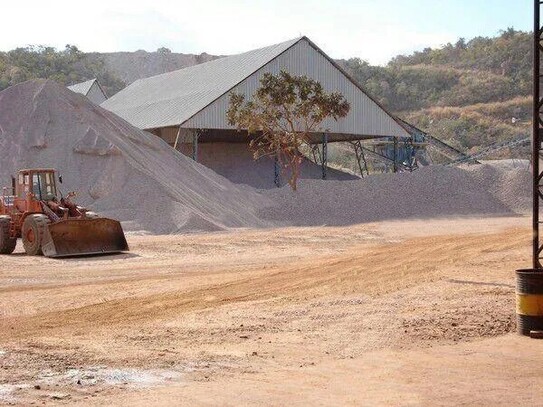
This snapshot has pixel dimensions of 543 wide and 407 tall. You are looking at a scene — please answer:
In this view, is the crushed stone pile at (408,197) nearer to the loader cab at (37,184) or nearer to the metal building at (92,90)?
the loader cab at (37,184)

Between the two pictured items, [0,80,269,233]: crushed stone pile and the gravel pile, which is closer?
[0,80,269,233]: crushed stone pile

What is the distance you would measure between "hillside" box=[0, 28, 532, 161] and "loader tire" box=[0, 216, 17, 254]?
250 ft

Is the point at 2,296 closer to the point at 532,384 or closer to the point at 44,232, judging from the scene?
the point at 44,232

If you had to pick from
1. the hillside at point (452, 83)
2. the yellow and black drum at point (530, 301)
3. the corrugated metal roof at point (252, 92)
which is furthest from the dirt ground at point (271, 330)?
the hillside at point (452, 83)

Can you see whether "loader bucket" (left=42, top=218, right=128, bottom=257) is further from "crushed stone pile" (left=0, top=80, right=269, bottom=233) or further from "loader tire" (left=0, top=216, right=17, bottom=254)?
"crushed stone pile" (left=0, top=80, right=269, bottom=233)

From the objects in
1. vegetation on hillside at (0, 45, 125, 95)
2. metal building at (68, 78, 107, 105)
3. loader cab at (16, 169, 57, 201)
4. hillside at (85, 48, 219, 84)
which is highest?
hillside at (85, 48, 219, 84)

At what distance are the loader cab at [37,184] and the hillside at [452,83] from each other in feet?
247

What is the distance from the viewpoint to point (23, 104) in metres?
38.8

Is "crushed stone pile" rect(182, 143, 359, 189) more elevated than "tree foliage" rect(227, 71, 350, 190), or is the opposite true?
"tree foliage" rect(227, 71, 350, 190)

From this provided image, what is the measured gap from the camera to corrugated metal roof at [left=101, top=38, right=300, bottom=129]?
161ft

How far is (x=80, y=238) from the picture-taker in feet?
73.5

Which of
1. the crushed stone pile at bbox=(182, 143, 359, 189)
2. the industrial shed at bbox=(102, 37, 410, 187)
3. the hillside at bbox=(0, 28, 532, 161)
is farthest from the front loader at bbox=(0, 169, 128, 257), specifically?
the hillside at bbox=(0, 28, 532, 161)

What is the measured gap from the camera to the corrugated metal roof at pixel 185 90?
49.1 meters

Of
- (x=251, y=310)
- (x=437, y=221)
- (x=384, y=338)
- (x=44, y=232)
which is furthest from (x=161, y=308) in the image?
(x=437, y=221)
